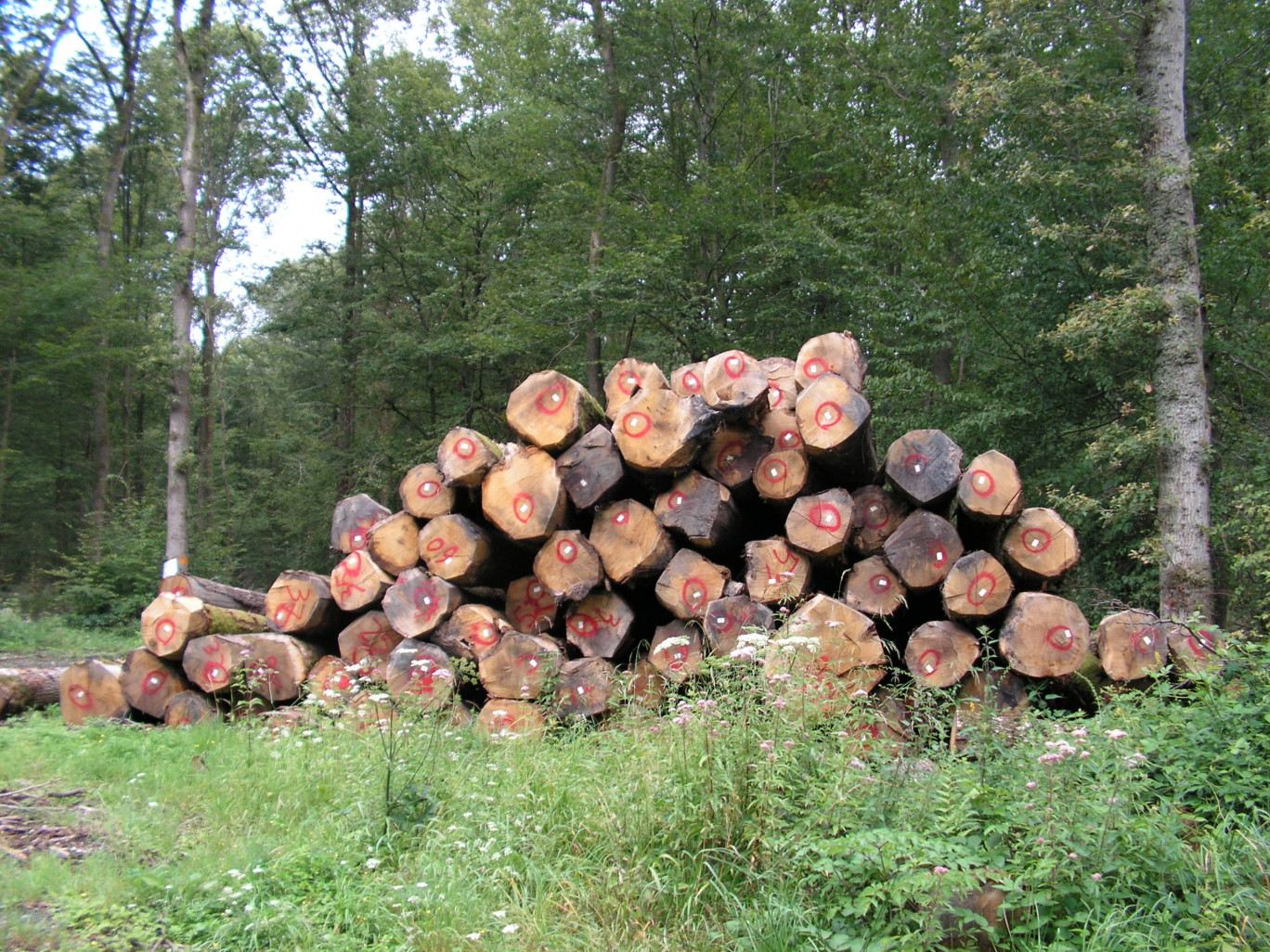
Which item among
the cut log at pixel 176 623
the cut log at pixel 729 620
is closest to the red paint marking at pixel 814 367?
the cut log at pixel 729 620

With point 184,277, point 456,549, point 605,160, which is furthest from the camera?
point 605,160

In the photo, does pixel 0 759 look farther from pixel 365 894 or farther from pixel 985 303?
pixel 985 303

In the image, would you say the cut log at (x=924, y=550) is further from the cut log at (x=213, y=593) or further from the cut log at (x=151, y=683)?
the cut log at (x=151, y=683)

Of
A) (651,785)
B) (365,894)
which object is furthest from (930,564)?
(365,894)

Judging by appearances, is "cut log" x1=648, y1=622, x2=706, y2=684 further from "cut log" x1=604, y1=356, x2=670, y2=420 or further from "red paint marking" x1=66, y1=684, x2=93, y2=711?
"red paint marking" x1=66, y1=684, x2=93, y2=711

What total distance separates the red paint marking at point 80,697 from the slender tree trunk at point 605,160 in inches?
382

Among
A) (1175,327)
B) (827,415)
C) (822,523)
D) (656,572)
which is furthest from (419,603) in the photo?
(1175,327)

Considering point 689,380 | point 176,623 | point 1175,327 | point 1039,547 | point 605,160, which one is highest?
point 605,160

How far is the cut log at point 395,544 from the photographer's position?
626cm

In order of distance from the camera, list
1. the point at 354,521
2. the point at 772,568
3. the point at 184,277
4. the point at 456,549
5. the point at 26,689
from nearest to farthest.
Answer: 1. the point at 772,568
2. the point at 456,549
3. the point at 354,521
4. the point at 26,689
5. the point at 184,277

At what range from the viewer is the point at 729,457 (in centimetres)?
598

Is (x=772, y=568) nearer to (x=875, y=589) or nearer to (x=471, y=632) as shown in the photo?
(x=875, y=589)

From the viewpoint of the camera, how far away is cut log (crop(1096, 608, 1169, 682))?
5.13m

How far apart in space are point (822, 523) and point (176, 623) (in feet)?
15.3
